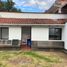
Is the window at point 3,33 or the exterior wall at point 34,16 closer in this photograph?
the window at point 3,33

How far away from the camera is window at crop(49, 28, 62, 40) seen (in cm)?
2497

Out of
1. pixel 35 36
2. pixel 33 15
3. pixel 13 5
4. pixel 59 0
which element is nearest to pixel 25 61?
pixel 35 36

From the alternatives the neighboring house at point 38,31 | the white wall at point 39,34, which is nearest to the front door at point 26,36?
the neighboring house at point 38,31

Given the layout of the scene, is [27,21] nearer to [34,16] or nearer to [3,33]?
[34,16]

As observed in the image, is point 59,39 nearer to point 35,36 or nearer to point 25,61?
point 35,36

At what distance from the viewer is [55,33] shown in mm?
25188

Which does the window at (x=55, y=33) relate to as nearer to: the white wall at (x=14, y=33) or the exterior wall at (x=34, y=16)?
the exterior wall at (x=34, y=16)

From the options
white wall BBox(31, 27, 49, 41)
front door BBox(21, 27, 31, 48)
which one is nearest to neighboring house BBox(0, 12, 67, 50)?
white wall BBox(31, 27, 49, 41)

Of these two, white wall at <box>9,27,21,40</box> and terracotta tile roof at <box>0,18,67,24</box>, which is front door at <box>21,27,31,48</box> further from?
white wall at <box>9,27,21,40</box>

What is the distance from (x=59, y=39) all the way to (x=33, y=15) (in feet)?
14.0

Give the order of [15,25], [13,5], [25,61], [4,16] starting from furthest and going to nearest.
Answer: [13,5] < [4,16] < [15,25] < [25,61]

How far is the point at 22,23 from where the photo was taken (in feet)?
80.2

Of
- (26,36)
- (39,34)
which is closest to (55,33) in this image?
(39,34)

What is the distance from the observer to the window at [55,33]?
2497 centimetres
